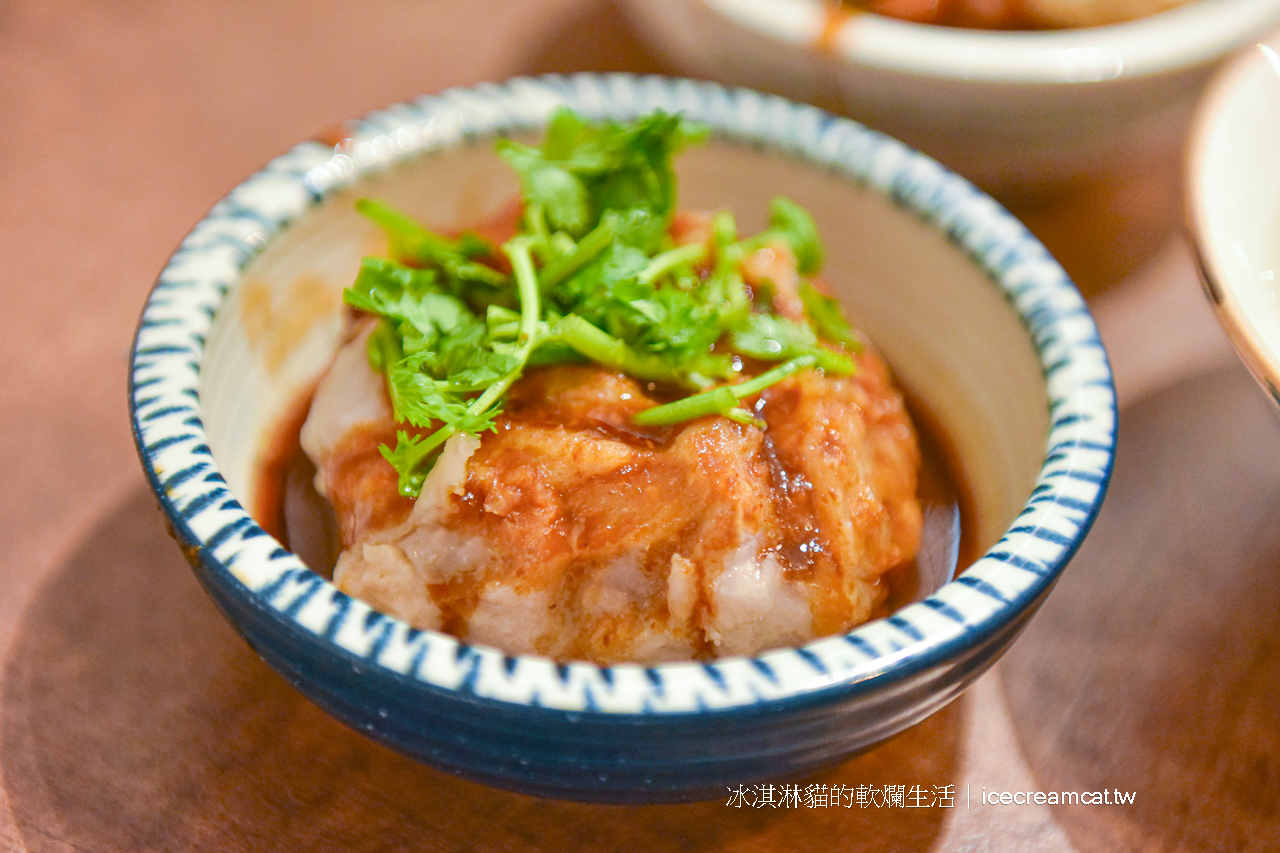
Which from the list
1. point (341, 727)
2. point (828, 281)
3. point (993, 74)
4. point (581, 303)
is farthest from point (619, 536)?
point (993, 74)

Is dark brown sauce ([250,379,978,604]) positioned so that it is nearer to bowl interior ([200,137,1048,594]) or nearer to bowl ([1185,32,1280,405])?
bowl interior ([200,137,1048,594])

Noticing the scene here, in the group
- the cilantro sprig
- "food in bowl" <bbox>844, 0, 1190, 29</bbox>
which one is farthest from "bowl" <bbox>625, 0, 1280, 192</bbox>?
the cilantro sprig

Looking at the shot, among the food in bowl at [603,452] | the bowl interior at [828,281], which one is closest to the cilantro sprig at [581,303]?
the food in bowl at [603,452]

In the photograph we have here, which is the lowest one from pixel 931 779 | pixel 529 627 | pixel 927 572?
pixel 931 779

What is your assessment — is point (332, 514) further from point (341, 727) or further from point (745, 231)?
point (745, 231)

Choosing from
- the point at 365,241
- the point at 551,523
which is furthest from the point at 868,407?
the point at 365,241

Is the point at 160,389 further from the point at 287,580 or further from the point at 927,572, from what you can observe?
the point at 927,572

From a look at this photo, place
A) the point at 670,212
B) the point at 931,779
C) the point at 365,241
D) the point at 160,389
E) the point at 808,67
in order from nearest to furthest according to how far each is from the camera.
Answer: the point at 160,389 → the point at 931,779 → the point at 670,212 → the point at 365,241 → the point at 808,67
